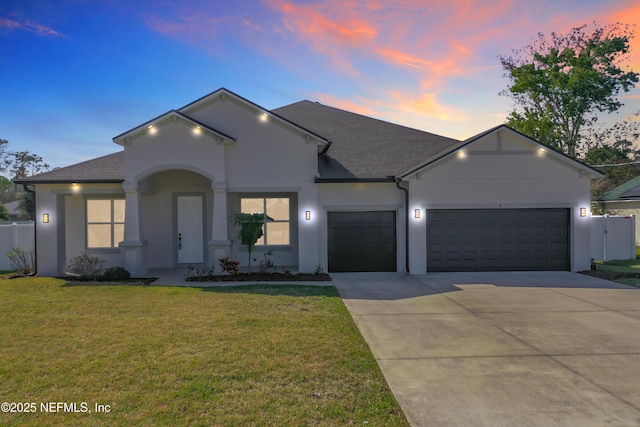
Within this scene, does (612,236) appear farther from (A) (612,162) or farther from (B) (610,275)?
(A) (612,162)

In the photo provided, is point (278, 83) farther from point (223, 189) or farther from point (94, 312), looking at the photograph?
point (94, 312)

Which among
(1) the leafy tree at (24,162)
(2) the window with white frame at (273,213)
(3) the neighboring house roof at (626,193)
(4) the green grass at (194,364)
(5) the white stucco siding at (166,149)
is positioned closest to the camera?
(4) the green grass at (194,364)

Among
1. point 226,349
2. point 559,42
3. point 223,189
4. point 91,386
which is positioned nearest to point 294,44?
point 223,189

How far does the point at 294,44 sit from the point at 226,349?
41.7 ft

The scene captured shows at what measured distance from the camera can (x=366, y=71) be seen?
1669cm

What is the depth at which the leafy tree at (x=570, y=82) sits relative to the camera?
2716 cm

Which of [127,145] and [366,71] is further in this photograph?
[366,71]

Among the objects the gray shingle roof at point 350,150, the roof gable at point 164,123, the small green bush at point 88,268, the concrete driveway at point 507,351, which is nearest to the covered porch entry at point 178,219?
the gray shingle roof at point 350,150

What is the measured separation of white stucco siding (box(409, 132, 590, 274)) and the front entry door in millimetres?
7899

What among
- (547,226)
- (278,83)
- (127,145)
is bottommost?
(547,226)

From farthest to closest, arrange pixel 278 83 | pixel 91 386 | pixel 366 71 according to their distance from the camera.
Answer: pixel 278 83
pixel 366 71
pixel 91 386

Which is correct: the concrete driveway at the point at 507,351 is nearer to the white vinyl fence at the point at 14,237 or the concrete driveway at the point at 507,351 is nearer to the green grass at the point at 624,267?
the green grass at the point at 624,267

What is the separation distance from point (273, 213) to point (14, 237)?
1004 cm

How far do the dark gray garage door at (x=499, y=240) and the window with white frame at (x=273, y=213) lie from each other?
17.4 ft
